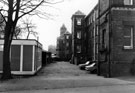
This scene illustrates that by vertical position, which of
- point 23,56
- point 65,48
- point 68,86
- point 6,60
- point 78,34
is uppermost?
point 78,34

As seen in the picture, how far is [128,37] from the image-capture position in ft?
60.4

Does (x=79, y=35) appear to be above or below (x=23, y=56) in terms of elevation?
above

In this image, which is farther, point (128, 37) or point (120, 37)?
point (128, 37)

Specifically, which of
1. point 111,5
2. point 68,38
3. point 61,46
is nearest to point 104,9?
point 111,5

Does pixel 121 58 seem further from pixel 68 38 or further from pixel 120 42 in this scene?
pixel 68 38

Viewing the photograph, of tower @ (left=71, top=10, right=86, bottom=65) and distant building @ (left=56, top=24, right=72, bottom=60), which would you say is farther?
distant building @ (left=56, top=24, right=72, bottom=60)

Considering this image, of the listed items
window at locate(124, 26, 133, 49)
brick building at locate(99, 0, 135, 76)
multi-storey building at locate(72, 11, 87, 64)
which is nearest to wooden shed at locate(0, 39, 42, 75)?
brick building at locate(99, 0, 135, 76)

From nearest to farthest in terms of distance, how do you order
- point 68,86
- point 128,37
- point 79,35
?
1. point 68,86
2. point 128,37
3. point 79,35

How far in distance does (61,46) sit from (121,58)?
6766 cm

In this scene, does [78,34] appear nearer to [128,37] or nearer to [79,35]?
[79,35]

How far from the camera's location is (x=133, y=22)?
18344mm

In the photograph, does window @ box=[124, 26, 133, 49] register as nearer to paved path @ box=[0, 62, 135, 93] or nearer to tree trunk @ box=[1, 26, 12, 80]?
paved path @ box=[0, 62, 135, 93]

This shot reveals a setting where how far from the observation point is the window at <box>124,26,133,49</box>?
18.4 meters

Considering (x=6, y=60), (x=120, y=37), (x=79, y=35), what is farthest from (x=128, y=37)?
(x=79, y=35)
